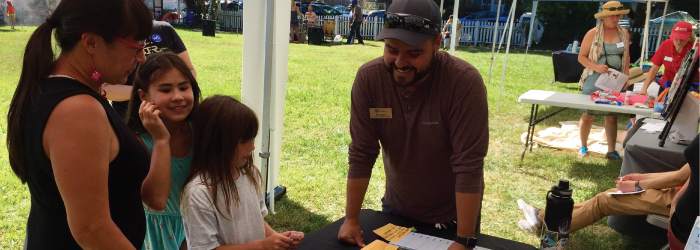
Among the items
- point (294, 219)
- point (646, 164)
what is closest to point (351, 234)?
point (294, 219)

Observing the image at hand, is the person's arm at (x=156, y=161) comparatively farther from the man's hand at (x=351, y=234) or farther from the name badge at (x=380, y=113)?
the name badge at (x=380, y=113)

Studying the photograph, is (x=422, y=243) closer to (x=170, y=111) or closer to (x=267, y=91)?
(x=170, y=111)

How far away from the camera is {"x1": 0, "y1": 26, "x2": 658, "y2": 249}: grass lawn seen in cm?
349

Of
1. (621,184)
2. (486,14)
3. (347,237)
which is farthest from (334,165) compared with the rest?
(486,14)

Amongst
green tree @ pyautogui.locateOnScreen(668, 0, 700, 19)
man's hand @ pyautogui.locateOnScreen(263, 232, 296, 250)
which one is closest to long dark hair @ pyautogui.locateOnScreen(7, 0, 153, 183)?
man's hand @ pyautogui.locateOnScreen(263, 232, 296, 250)

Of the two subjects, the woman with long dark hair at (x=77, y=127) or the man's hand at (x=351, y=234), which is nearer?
the woman with long dark hair at (x=77, y=127)

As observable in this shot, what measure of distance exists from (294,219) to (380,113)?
6.72 ft

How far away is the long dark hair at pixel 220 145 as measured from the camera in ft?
5.19

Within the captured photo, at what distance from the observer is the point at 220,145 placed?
1605 mm

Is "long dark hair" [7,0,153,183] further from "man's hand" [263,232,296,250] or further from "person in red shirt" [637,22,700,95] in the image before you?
"person in red shirt" [637,22,700,95]

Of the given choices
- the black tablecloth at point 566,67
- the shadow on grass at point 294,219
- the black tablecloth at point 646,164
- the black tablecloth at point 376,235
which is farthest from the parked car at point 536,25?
the black tablecloth at point 376,235

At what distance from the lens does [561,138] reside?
609 cm

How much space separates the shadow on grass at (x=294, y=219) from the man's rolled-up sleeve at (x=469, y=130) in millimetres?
2013

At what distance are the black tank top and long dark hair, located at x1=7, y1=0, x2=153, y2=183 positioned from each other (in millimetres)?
38
